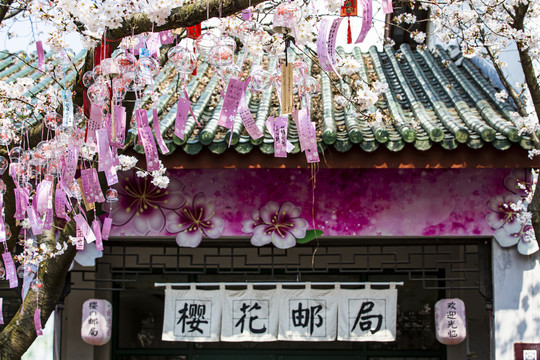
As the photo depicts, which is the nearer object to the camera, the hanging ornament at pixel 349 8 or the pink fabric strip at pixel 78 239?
the hanging ornament at pixel 349 8

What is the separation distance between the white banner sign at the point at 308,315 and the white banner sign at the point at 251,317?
0.11 metres

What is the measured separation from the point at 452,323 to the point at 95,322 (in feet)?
13.8

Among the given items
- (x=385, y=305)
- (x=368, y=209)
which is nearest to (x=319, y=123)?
(x=368, y=209)

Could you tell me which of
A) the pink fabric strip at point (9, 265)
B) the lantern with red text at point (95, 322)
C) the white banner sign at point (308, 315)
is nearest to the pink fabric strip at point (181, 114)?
the pink fabric strip at point (9, 265)

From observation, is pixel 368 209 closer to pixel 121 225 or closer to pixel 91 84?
pixel 121 225

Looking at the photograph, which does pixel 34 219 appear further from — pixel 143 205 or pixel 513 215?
pixel 513 215

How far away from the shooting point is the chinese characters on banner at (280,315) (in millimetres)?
9406

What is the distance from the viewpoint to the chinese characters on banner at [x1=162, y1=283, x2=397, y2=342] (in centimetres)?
941

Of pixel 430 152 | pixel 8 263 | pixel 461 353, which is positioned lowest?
pixel 461 353

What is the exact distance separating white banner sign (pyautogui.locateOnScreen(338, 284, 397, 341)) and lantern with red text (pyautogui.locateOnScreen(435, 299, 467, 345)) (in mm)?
553

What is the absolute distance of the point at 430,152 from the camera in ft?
27.6

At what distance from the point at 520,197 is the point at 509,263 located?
765mm

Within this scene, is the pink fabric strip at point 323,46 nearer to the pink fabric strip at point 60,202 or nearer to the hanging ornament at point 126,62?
the hanging ornament at point 126,62

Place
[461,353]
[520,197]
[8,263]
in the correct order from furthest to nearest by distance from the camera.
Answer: [461,353] → [520,197] → [8,263]
